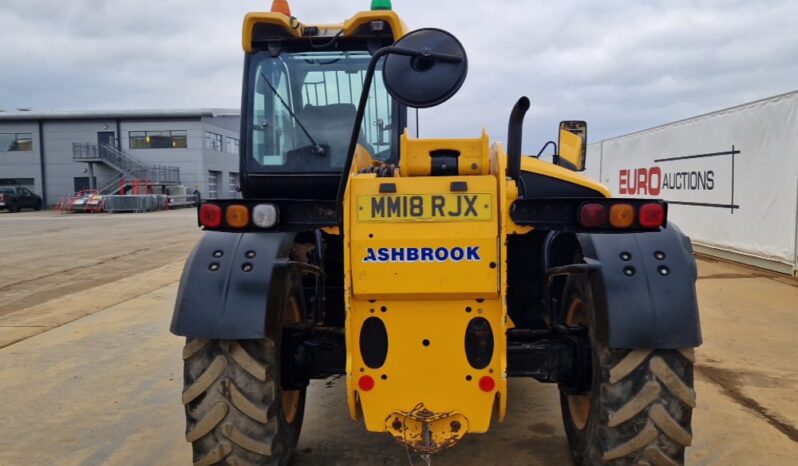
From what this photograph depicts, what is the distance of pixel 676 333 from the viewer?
99.2 inches

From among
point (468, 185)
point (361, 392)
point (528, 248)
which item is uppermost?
point (468, 185)

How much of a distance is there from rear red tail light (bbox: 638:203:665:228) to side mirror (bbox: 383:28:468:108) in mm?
1006

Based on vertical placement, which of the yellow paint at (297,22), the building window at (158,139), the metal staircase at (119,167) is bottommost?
the yellow paint at (297,22)

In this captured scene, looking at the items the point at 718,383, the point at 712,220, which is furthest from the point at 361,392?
the point at 712,220

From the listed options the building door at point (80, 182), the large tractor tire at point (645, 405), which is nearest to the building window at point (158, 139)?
the building door at point (80, 182)

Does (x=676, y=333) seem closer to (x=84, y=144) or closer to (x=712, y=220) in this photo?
(x=712, y=220)

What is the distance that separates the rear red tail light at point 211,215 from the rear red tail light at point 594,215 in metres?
1.57

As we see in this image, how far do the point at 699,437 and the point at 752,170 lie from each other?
8.30 meters

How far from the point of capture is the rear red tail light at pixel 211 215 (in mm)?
2641

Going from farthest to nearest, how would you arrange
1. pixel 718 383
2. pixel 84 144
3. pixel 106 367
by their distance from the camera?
1. pixel 84 144
2. pixel 106 367
3. pixel 718 383

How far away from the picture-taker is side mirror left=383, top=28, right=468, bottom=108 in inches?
84.7

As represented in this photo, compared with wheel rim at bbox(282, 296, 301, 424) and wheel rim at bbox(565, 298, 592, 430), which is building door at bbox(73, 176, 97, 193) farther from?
wheel rim at bbox(565, 298, 592, 430)

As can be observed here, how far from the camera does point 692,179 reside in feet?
41.2

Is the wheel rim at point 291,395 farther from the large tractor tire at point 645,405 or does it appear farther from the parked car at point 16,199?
the parked car at point 16,199
